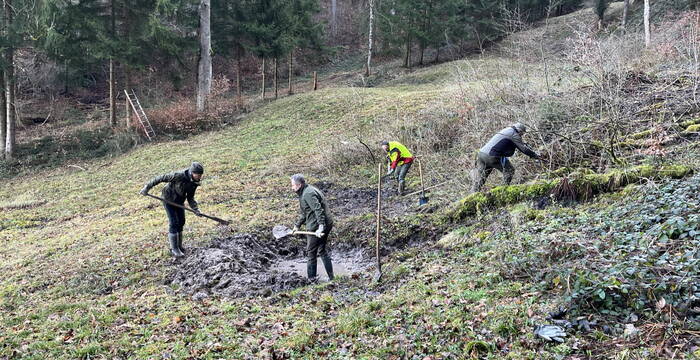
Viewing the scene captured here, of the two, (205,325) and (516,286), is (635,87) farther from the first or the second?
(205,325)

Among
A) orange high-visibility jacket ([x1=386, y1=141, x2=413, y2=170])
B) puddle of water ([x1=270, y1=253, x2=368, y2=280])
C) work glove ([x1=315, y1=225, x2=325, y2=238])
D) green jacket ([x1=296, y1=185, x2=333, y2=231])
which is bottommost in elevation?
puddle of water ([x1=270, y1=253, x2=368, y2=280])

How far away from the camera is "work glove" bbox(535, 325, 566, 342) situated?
4645mm

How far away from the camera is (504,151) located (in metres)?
9.57

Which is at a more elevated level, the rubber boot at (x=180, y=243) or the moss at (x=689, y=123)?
the moss at (x=689, y=123)

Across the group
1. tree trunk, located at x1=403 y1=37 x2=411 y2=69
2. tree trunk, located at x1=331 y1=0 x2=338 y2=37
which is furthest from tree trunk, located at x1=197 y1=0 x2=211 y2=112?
tree trunk, located at x1=331 y1=0 x2=338 y2=37

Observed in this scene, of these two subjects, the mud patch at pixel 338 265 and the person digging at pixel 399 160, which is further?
the person digging at pixel 399 160

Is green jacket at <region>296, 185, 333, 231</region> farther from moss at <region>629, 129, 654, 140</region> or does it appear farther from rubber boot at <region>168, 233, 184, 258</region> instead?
moss at <region>629, 129, 654, 140</region>

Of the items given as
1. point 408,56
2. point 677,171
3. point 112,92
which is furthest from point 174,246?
A: point 408,56

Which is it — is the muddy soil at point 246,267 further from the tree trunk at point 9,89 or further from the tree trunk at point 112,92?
the tree trunk at point 9,89

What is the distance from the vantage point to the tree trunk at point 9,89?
21250 mm

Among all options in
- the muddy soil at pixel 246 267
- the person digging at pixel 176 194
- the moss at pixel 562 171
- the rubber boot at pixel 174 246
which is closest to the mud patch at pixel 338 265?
the muddy soil at pixel 246 267

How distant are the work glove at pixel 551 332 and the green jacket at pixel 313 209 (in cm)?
399

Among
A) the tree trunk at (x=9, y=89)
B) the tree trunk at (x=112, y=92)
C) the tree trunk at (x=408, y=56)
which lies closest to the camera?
the tree trunk at (x=9, y=89)

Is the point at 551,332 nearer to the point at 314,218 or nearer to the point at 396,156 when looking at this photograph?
the point at 314,218
